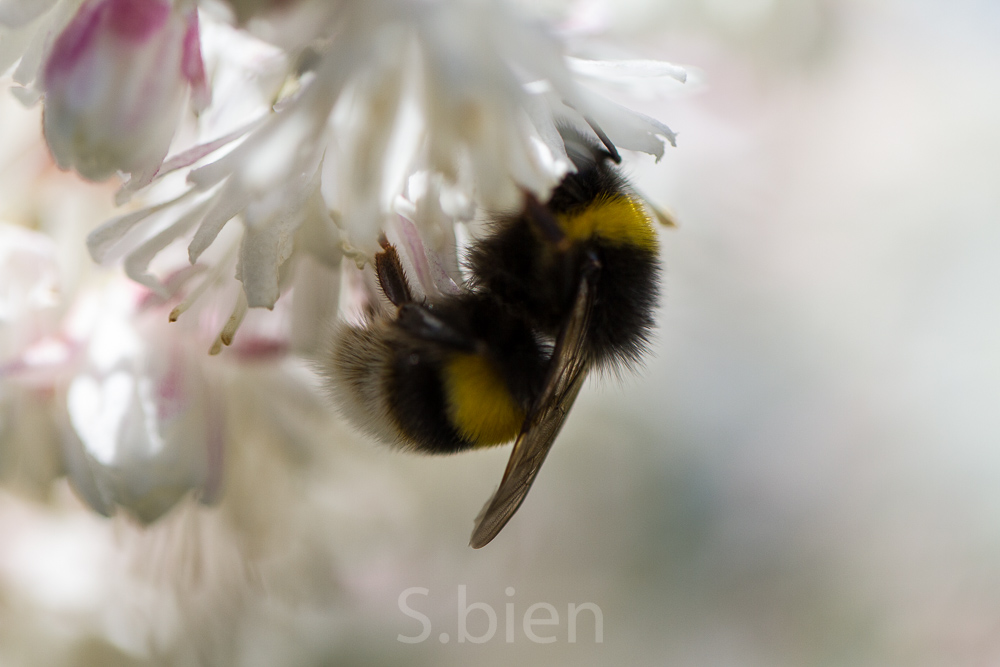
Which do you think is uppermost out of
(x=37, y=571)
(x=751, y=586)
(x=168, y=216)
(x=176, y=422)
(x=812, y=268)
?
(x=168, y=216)

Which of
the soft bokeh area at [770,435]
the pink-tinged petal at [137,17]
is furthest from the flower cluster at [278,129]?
the soft bokeh area at [770,435]

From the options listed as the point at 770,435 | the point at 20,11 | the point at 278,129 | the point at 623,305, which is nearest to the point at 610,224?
the point at 623,305

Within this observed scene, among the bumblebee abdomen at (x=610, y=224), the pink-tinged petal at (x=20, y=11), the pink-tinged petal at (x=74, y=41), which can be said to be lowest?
the bumblebee abdomen at (x=610, y=224)

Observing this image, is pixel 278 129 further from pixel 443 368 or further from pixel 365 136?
pixel 443 368

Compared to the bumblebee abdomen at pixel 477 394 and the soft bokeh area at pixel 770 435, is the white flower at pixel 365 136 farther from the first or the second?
the soft bokeh area at pixel 770 435

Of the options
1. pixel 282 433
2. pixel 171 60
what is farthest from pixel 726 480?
pixel 171 60

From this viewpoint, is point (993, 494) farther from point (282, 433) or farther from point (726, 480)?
point (282, 433)

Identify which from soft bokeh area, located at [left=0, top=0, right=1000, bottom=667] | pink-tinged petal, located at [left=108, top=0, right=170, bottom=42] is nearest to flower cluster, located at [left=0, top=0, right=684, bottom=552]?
pink-tinged petal, located at [left=108, top=0, right=170, bottom=42]

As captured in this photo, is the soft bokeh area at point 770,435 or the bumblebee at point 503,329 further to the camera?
the soft bokeh area at point 770,435
